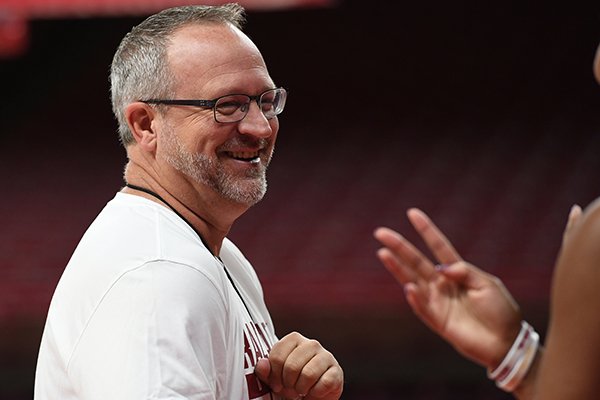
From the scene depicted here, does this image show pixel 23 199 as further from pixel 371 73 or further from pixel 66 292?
pixel 66 292

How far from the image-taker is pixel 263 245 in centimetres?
696

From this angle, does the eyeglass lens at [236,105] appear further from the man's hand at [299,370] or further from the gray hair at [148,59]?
the man's hand at [299,370]

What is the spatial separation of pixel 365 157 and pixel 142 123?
6.45m

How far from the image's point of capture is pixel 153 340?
167cm

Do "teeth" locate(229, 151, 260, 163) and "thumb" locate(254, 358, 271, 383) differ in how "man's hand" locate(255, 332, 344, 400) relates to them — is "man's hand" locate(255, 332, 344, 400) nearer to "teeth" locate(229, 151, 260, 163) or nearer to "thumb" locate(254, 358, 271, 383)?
"thumb" locate(254, 358, 271, 383)

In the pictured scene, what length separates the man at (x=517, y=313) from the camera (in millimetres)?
1295

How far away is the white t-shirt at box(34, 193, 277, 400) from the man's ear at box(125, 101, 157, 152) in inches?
4.9

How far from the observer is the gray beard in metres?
2.02

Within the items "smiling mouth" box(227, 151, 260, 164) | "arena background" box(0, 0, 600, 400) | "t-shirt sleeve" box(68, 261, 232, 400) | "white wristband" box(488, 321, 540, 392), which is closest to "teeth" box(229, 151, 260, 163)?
"smiling mouth" box(227, 151, 260, 164)

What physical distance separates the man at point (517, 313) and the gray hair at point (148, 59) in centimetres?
58

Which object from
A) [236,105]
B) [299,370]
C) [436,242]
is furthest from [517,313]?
[236,105]

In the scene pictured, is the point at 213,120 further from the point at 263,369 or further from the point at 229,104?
the point at 263,369

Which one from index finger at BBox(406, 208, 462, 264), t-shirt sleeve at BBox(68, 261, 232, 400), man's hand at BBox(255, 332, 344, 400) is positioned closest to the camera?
t-shirt sleeve at BBox(68, 261, 232, 400)

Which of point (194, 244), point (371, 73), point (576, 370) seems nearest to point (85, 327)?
point (194, 244)
